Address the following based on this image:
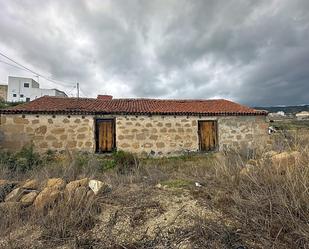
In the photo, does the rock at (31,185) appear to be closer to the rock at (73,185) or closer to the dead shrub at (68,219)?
the rock at (73,185)

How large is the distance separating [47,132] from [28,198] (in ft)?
23.5

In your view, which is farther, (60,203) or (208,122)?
(208,122)

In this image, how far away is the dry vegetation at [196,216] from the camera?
7.75ft

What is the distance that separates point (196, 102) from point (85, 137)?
7.51 metres

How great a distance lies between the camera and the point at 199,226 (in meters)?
2.62

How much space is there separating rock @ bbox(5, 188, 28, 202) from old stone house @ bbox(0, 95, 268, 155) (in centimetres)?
664

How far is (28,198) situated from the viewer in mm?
3498

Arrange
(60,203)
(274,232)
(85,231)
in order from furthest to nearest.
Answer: (60,203)
(85,231)
(274,232)

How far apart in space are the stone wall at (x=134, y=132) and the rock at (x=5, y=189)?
622 cm

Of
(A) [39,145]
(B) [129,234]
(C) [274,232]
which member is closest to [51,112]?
(A) [39,145]

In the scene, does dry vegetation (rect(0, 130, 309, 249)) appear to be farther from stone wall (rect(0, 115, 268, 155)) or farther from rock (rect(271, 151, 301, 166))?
stone wall (rect(0, 115, 268, 155))

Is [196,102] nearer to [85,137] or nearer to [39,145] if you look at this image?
[85,137]

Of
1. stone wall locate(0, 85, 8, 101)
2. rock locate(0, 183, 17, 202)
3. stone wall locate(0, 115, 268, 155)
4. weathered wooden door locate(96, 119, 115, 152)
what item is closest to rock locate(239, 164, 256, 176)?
rock locate(0, 183, 17, 202)

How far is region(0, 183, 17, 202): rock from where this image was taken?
3.66 metres
